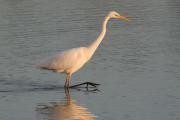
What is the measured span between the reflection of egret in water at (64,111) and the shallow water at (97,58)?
25mm

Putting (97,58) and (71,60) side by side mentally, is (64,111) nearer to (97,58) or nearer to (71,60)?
(71,60)

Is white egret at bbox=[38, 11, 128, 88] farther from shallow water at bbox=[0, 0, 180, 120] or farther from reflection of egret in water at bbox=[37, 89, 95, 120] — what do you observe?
reflection of egret in water at bbox=[37, 89, 95, 120]

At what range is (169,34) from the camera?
2123 cm

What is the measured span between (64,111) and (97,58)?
4.66 m

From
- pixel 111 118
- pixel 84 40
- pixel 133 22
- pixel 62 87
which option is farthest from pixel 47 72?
pixel 133 22

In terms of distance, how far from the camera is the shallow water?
14375 mm

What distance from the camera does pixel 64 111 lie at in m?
14.3

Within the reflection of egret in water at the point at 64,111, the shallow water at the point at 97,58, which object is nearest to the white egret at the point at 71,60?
the shallow water at the point at 97,58

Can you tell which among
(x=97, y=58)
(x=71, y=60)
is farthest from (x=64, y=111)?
(x=97, y=58)

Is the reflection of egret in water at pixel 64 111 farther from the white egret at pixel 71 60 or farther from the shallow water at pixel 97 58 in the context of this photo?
the white egret at pixel 71 60

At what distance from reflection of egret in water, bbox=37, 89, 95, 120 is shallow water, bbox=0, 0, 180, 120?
25 mm

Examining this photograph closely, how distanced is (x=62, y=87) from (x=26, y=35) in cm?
524

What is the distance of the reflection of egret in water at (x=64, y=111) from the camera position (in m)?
13.7

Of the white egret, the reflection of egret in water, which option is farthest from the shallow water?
the white egret
